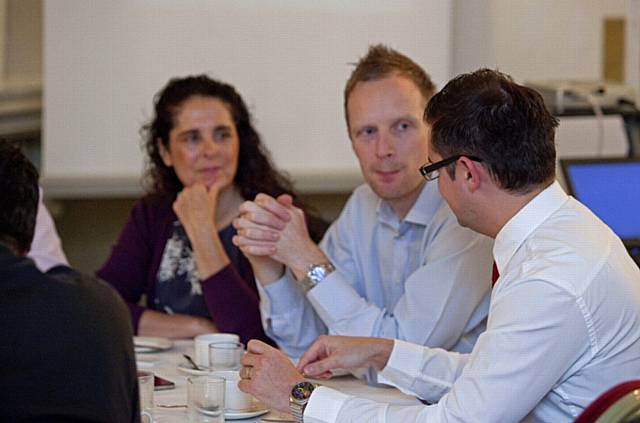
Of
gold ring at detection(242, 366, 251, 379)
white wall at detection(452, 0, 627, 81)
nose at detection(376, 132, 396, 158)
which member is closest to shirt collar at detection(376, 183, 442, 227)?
nose at detection(376, 132, 396, 158)

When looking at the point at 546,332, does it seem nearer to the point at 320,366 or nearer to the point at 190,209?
the point at 320,366

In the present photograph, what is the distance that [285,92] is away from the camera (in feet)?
13.1

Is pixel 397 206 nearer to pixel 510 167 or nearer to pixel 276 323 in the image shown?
pixel 276 323

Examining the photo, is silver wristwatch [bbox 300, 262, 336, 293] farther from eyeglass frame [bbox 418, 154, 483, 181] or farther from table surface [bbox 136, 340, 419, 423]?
eyeglass frame [bbox 418, 154, 483, 181]

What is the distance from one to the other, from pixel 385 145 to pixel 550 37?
2383mm

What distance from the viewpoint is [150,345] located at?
8.27ft

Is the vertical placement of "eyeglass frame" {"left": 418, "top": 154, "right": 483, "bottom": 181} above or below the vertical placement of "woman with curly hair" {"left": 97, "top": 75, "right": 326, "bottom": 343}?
above

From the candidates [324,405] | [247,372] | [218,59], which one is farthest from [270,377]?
[218,59]

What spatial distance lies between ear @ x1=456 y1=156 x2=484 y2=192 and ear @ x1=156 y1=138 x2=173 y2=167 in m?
1.49

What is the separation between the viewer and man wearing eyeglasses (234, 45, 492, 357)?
2.34m

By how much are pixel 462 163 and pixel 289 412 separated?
1.66 ft

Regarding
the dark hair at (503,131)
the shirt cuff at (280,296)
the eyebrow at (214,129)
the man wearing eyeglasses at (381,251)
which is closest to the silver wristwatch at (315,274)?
the man wearing eyeglasses at (381,251)

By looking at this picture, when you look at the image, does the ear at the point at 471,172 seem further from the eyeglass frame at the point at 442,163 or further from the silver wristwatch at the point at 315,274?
the silver wristwatch at the point at 315,274

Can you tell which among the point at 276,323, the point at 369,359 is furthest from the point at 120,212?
the point at 369,359
